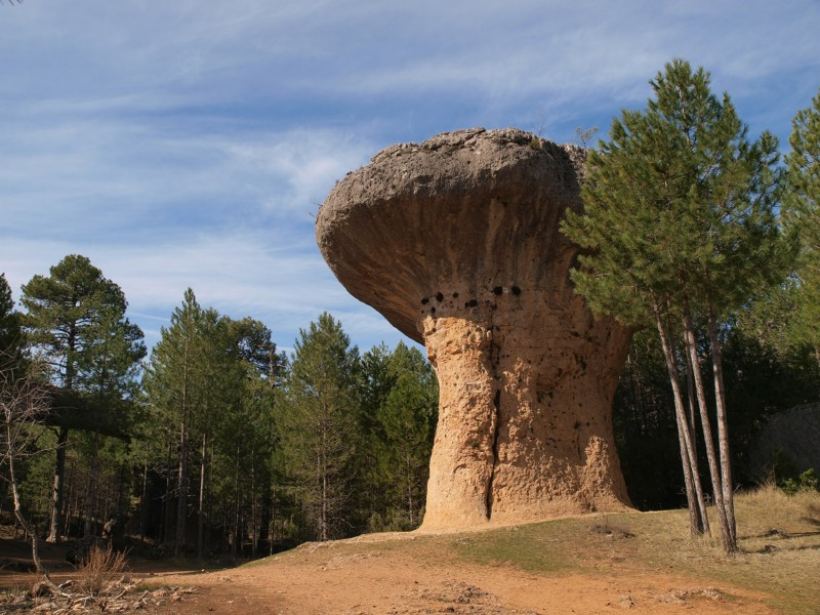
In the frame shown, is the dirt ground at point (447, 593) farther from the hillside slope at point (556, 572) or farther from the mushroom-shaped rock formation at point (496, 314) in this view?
the mushroom-shaped rock formation at point (496, 314)

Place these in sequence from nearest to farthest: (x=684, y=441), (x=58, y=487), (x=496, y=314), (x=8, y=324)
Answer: (x=684, y=441) → (x=496, y=314) → (x=8, y=324) → (x=58, y=487)

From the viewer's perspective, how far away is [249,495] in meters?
29.9

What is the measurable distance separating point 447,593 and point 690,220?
7639 millimetres

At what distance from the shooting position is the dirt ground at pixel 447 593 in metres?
9.12

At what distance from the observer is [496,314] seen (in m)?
18.1

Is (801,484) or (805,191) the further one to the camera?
(801,484)

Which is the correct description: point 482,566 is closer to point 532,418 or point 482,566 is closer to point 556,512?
point 556,512

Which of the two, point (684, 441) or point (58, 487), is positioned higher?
point (684, 441)

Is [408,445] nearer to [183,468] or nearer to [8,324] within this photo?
[183,468]

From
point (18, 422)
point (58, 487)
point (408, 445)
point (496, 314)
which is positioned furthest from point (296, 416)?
point (18, 422)

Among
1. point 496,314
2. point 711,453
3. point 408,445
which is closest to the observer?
point 711,453

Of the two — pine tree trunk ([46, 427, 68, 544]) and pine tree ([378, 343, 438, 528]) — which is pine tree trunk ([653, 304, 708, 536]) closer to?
pine tree ([378, 343, 438, 528])

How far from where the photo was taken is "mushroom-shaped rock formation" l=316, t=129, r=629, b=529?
1695 cm

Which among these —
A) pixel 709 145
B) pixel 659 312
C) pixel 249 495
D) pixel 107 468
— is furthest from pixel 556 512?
pixel 107 468
